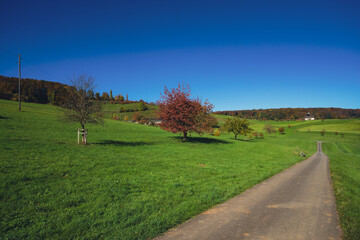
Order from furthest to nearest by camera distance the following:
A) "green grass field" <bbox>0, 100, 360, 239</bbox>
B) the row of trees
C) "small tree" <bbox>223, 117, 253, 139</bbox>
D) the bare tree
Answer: the row of trees, "small tree" <bbox>223, 117, 253, 139</bbox>, the bare tree, "green grass field" <bbox>0, 100, 360, 239</bbox>

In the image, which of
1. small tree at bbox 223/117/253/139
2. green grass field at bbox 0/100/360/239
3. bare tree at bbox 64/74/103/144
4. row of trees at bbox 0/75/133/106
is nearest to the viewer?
green grass field at bbox 0/100/360/239

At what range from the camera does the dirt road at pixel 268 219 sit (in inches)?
219

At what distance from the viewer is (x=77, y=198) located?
24.3 feet

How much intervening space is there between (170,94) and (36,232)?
25.7 m

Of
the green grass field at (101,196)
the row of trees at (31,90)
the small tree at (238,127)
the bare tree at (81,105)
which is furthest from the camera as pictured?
the row of trees at (31,90)

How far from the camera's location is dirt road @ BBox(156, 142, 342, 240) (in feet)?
18.3

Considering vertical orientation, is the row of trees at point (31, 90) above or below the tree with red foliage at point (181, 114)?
above

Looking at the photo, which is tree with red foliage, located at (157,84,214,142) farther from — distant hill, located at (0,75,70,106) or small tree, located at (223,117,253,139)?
distant hill, located at (0,75,70,106)

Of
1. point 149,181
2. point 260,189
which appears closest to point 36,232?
point 149,181

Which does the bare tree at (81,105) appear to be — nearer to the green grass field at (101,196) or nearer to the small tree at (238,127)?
the green grass field at (101,196)

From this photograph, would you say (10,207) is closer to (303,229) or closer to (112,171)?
(112,171)

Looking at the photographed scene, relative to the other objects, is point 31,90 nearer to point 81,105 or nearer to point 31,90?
point 31,90

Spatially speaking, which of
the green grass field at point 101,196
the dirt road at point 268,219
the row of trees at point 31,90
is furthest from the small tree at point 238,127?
the row of trees at point 31,90

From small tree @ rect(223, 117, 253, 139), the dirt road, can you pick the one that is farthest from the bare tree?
small tree @ rect(223, 117, 253, 139)
